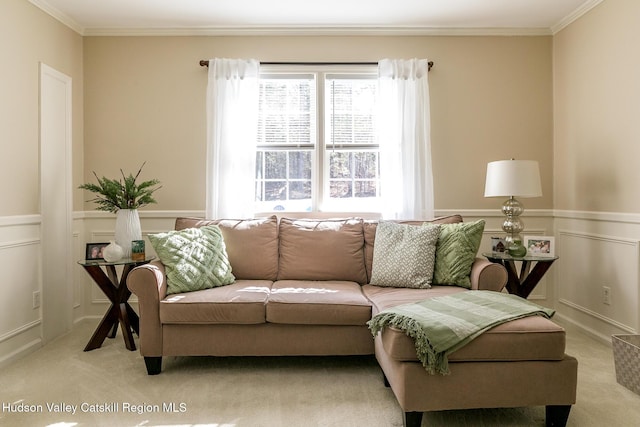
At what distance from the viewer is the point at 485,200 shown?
4152 mm

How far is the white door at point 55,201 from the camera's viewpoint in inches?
138

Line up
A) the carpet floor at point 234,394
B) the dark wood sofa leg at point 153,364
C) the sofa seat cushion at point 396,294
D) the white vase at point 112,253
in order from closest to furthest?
1. the carpet floor at point 234,394
2. the sofa seat cushion at point 396,294
3. the dark wood sofa leg at point 153,364
4. the white vase at point 112,253

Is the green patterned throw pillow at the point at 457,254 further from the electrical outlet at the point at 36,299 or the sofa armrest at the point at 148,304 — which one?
the electrical outlet at the point at 36,299

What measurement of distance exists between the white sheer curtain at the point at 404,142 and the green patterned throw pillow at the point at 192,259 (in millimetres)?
1536

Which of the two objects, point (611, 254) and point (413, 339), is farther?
point (611, 254)

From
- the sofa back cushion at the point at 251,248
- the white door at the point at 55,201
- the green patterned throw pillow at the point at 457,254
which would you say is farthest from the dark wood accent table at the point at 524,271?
the white door at the point at 55,201

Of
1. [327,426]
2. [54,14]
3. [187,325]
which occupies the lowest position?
[327,426]

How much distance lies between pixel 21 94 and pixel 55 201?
85cm

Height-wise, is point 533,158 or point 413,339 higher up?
point 533,158

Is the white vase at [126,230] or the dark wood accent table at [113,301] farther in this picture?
the white vase at [126,230]

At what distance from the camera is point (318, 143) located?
4117mm

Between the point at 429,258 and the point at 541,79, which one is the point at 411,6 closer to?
the point at 541,79

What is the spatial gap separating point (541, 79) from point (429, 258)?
2.18 meters

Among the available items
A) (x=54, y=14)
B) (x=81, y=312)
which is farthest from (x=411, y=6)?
(x=81, y=312)
